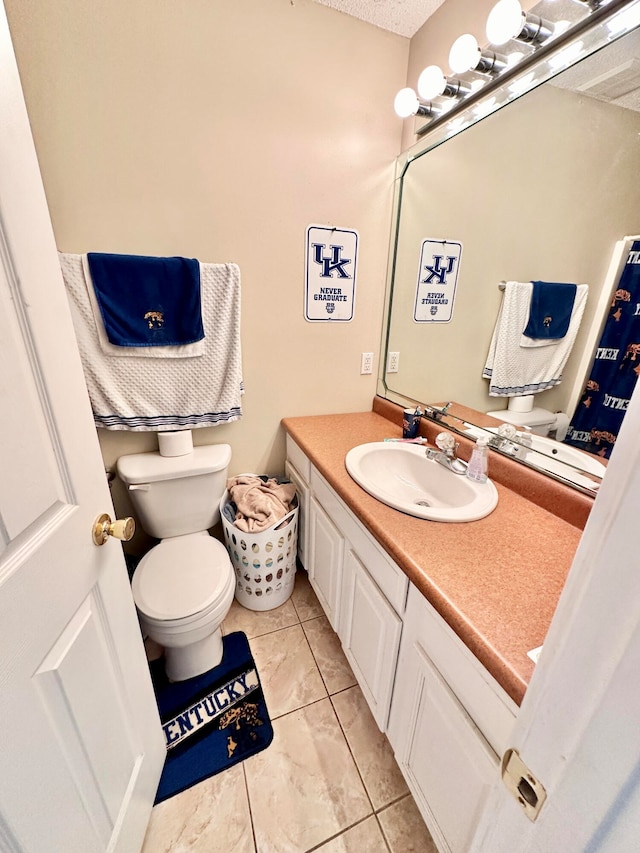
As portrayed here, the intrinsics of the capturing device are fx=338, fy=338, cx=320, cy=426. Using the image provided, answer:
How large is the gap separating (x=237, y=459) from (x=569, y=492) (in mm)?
1344

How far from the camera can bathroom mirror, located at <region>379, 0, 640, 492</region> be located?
83cm

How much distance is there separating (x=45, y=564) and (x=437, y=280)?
61.3 inches

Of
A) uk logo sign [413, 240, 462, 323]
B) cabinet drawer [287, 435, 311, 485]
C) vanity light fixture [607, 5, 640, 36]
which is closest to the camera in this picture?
vanity light fixture [607, 5, 640, 36]

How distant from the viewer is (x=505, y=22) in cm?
92

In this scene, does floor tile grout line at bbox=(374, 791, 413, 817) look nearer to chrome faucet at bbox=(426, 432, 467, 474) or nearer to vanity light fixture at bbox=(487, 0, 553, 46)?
chrome faucet at bbox=(426, 432, 467, 474)

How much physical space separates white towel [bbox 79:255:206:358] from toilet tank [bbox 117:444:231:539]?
1.43ft

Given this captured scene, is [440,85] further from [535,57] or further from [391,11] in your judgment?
[391,11]

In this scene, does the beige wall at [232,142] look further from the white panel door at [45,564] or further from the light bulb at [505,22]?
the white panel door at [45,564]

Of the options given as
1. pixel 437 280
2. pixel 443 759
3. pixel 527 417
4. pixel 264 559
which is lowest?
pixel 264 559

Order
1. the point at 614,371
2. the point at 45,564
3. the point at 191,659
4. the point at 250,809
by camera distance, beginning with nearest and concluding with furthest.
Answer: the point at 45,564 < the point at 614,371 < the point at 250,809 < the point at 191,659

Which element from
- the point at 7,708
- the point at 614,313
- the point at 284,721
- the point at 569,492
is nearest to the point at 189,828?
the point at 284,721

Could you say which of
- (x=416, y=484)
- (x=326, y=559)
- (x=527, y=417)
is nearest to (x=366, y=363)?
(x=416, y=484)

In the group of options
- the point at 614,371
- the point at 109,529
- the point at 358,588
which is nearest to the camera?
the point at 109,529

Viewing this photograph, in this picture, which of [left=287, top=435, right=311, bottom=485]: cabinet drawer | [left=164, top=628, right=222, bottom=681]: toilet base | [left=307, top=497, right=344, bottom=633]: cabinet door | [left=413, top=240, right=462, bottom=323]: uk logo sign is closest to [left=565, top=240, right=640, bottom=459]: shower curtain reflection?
[left=413, top=240, right=462, bottom=323]: uk logo sign
